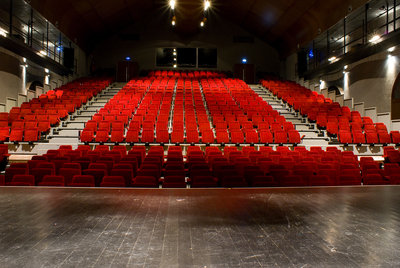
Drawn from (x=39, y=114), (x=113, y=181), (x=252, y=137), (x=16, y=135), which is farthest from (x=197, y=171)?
(x=39, y=114)

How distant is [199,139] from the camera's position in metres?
5.11

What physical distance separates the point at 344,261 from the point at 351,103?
275 inches

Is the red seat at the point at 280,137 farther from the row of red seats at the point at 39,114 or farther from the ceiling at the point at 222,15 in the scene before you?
the row of red seats at the point at 39,114

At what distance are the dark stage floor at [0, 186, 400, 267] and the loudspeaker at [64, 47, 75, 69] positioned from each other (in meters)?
7.55

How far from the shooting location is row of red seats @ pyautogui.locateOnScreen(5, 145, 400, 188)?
2.95 meters

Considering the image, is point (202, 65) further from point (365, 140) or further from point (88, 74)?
point (365, 140)

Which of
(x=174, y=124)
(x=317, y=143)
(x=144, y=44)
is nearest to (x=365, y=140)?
(x=317, y=143)

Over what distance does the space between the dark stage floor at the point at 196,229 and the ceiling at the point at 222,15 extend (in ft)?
20.8

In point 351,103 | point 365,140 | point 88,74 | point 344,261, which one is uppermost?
point 88,74

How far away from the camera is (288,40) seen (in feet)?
34.5

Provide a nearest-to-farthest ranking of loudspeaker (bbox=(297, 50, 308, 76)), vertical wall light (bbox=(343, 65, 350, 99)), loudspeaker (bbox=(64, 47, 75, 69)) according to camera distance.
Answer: vertical wall light (bbox=(343, 65, 350, 99))
loudspeaker (bbox=(64, 47, 75, 69))
loudspeaker (bbox=(297, 50, 308, 76))

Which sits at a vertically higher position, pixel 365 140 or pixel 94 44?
pixel 94 44

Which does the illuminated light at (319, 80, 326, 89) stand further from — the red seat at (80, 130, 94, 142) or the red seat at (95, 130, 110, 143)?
the red seat at (80, 130, 94, 142)

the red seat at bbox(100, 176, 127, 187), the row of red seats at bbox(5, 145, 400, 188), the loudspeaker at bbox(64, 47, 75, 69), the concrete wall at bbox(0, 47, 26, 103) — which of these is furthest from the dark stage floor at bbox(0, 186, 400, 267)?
the loudspeaker at bbox(64, 47, 75, 69)
